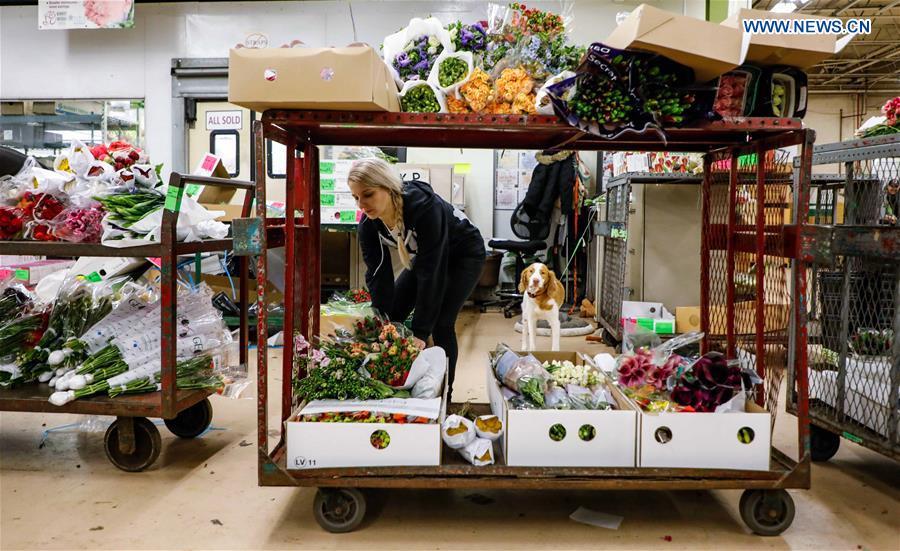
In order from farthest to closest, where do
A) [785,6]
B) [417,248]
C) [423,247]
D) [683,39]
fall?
[785,6]
[417,248]
[423,247]
[683,39]

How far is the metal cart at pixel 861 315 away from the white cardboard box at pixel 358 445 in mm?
1473

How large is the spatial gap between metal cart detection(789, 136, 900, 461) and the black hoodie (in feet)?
4.56

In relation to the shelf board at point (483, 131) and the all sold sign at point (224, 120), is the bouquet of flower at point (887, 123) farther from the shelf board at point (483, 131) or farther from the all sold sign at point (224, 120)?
the all sold sign at point (224, 120)

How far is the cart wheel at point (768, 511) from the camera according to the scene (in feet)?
7.08

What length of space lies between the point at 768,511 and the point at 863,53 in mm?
13443

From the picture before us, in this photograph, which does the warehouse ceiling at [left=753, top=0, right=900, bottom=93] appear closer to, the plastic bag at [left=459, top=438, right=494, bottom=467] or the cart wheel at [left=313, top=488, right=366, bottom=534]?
the plastic bag at [left=459, top=438, right=494, bottom=467]

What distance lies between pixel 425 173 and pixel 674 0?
2.96 metres

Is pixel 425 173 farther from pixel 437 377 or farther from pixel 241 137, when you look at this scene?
pixel 437 377

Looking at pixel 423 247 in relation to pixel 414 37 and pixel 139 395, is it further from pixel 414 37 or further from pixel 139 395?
pixel 139 395

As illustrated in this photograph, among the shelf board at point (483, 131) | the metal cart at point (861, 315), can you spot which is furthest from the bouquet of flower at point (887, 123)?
the shelf board at point (483, 131)

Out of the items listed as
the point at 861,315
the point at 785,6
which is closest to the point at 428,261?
the point at 861,315

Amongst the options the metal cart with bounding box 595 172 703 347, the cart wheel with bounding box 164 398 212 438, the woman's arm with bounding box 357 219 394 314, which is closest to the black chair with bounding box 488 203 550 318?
the metal cart with bounding box 595 172 703 347

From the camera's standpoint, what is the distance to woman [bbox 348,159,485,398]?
275cm

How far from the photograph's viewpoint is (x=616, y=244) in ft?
17.2
